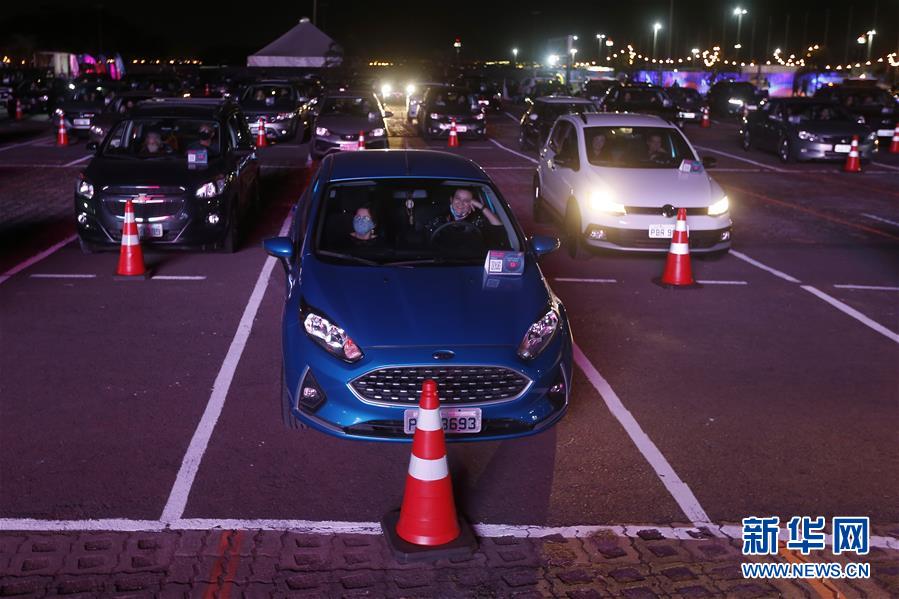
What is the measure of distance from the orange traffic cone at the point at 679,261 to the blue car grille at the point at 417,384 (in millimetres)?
5459

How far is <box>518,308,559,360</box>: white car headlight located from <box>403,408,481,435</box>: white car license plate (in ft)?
1.50

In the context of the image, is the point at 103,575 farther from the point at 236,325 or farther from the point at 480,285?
the point at 236,325

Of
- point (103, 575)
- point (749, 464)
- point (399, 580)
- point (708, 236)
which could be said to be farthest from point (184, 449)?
point (708, 236)

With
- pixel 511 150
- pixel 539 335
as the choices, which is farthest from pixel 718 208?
pixel 511 150

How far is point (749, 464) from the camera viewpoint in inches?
229

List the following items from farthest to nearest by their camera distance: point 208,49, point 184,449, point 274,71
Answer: point 208,49
point 274,71
point 184,449

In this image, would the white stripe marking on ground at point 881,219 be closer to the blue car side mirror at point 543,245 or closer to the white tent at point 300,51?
the blue car side mirror at point 543,245

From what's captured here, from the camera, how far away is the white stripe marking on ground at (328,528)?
4.84 metres

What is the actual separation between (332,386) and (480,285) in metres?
1.29

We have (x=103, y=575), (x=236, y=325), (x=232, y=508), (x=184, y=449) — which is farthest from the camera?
(x=236, y=325)

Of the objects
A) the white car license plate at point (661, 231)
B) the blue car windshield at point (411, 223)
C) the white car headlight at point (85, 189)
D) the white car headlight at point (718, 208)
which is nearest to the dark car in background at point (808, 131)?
the white car headlight at point (718, 208)

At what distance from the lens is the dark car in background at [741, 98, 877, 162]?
2242 cm

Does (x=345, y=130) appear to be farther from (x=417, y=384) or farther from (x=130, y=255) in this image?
(x=417, y=384)

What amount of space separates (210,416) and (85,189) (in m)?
5.52
